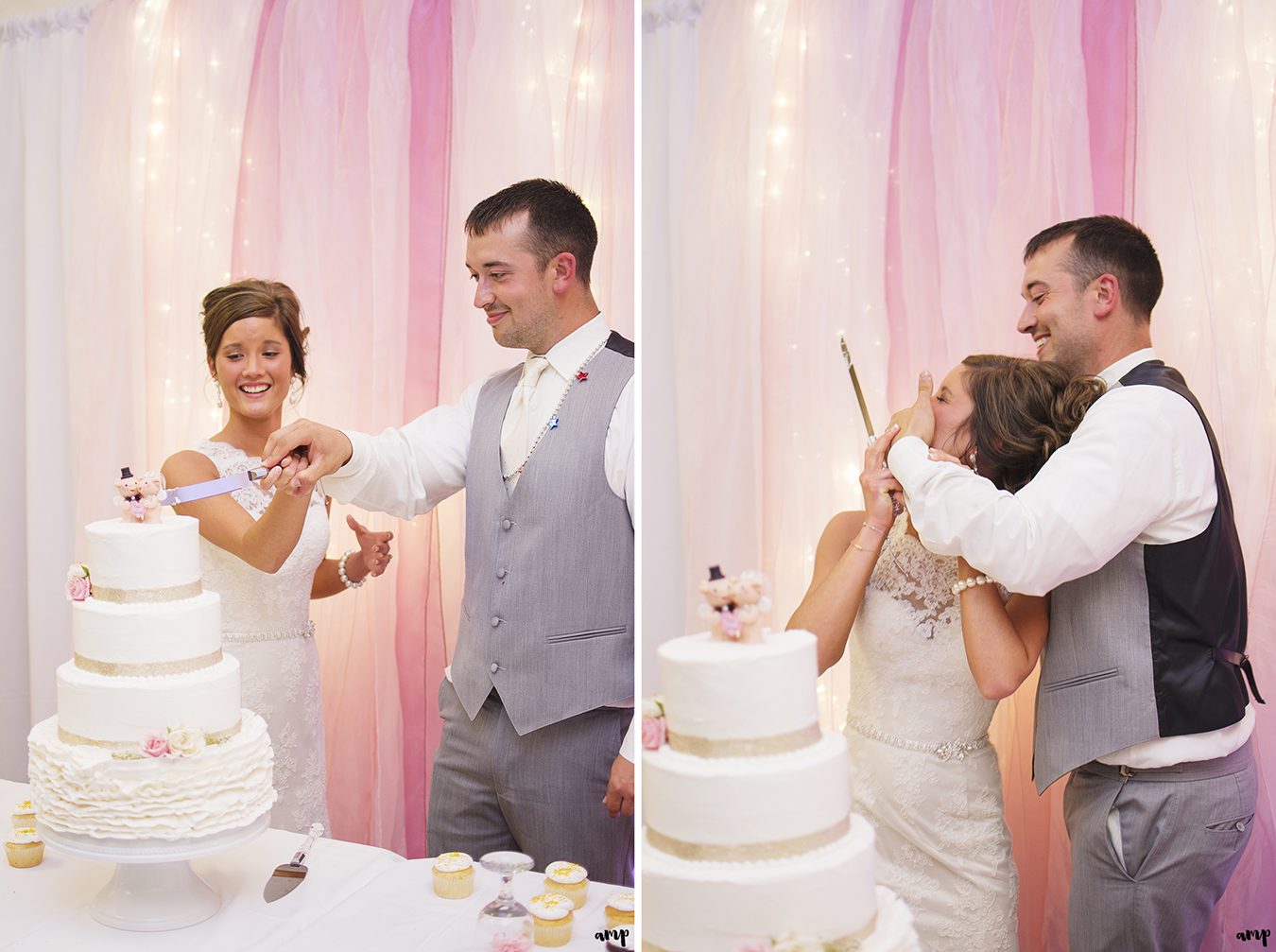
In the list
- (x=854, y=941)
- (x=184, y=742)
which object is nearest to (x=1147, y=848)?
(x=854, y=941)

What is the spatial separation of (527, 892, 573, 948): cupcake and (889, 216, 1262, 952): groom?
2.30ft

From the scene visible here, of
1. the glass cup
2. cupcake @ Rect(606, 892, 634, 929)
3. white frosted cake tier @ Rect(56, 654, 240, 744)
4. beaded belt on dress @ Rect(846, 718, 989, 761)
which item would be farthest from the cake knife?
white frosted cake tier @ Rect(56, 654, 240, 744)

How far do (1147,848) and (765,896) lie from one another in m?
0.46

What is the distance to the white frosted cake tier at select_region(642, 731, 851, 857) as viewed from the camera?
1108mm

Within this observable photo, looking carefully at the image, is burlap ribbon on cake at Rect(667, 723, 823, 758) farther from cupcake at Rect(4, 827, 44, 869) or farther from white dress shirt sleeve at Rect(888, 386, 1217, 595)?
cupcake at Rect(4, 827, 44, 869)

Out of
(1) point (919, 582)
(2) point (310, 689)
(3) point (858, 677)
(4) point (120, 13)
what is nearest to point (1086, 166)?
(1) point (919, 582)

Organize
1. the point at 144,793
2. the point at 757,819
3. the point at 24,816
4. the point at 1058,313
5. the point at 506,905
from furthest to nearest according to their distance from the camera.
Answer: the point at 24,816 < the point at 506,905 < the point at 144,793 < the point at 1058,313 < the point at 757,819

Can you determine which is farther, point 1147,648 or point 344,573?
point 344,573

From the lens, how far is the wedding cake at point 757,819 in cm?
111

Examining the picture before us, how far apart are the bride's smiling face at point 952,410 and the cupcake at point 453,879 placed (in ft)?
3.33

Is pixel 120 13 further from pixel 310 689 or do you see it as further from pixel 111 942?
pixel 111 942

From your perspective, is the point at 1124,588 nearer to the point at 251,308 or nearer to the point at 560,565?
the point at 560,565

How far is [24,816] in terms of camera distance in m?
1.77

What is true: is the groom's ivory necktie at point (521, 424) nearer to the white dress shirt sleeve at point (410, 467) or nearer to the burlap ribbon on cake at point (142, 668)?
the white dress shirt sleeve at point (410, 467)
